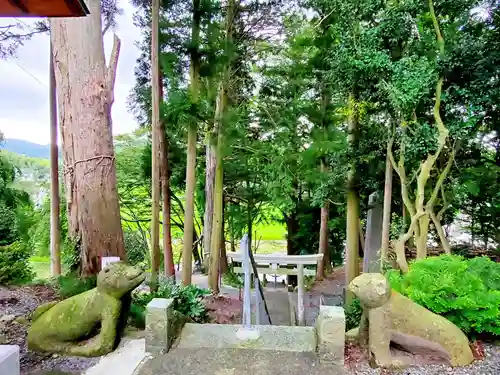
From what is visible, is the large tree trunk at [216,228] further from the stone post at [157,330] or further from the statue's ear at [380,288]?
the statue's ear at [380,288]

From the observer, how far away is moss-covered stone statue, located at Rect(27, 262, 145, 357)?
2.78 metres

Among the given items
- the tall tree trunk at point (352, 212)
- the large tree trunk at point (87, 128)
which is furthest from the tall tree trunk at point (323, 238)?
the large tree trunk at point (87, 128)

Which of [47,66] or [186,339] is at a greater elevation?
[47,66]

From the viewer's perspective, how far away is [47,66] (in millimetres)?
6602

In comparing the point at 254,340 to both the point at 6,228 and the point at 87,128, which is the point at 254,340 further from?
the point at 6,228

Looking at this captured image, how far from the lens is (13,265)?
502cm

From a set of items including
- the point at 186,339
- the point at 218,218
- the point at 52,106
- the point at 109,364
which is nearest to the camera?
the point at 109,364

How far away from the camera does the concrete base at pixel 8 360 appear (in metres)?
1.64

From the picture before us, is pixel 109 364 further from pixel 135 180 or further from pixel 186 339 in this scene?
pixel 135 180

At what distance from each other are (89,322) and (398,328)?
2395 millimetres

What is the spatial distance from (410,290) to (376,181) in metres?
4.01

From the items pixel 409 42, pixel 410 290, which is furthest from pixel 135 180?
pixel 410 290

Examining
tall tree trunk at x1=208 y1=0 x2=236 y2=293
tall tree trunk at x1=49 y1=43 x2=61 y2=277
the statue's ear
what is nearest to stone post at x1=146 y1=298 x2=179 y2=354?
the statue's ear

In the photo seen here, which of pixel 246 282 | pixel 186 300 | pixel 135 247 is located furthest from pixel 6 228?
pixel 135 247
